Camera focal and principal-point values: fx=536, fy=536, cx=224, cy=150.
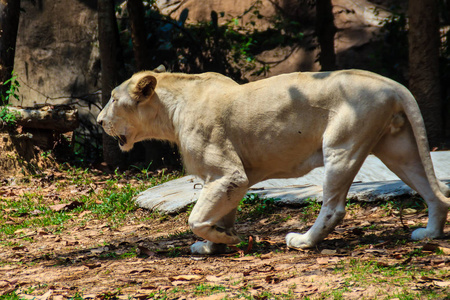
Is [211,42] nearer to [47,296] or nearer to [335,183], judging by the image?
[335,183]

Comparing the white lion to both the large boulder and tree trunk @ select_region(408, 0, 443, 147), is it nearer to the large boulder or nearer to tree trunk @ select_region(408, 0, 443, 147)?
tree trunk @ select_region(408, 0, 443, 147)

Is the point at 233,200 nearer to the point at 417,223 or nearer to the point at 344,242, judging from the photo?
the point at 344,242

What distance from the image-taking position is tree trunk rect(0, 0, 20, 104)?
10547mm

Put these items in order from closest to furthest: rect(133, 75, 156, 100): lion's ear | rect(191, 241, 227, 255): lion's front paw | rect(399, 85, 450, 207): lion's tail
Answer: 1. rect(399, 85, 450, 207): lion's tail
2. rect(191, 241, 227, 255): lion's front paw
3. rect(133, 75, 156, 100): lion's ear

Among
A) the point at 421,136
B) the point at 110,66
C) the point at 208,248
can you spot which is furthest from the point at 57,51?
the point at 421,136

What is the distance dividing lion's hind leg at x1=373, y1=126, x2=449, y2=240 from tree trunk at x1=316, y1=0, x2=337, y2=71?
813cm

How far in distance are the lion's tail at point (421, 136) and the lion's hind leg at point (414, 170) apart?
12 centimetres

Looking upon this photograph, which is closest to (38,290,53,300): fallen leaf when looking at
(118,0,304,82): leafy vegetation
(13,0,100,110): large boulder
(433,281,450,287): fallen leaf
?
(433,281,450,287): fallen leaf

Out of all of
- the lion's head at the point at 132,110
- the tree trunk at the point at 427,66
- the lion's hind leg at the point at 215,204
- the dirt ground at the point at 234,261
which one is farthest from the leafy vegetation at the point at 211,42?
the lion's hind leg at the point at 215,204

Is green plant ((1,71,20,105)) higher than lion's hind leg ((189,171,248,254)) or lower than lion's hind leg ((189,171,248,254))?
higher

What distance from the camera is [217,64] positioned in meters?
12.4

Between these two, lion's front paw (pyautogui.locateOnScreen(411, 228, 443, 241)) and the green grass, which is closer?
lion's front paw (pyautogui.locateOnScreen(411, 228, 443, 241))

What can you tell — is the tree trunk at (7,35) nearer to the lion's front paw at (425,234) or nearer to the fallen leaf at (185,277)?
the fallen leaf at (185,277)

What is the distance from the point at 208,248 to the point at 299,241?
2.87ft
